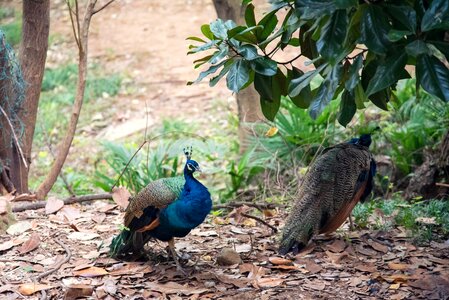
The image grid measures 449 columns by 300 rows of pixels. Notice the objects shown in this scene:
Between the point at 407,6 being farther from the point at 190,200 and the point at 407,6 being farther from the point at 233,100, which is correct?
the point at 233,100

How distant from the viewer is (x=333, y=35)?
2732 mm

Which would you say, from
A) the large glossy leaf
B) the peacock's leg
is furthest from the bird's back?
the large glossy leaf

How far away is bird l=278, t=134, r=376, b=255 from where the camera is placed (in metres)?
4.38

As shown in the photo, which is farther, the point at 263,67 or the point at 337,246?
the point at 337,246

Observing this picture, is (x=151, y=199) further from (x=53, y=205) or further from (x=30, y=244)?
(x=53, y=205)

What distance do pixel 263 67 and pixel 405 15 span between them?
932 mm

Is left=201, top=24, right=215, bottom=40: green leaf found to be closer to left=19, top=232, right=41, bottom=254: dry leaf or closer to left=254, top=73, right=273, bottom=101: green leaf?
left=254, top=73, right=273, bottom=101: green leaf

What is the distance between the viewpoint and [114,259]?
14.1 ft

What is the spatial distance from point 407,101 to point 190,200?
14.0ft

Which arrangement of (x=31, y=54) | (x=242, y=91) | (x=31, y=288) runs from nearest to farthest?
(x=31, y=288) → (x=31, y=54) → (x=242, y=91)

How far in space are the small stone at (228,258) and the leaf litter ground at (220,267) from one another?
0.10ft

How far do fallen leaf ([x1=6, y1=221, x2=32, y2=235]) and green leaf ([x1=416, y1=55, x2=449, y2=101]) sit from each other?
9.94ft

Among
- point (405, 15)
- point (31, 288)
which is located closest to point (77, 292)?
point (31, 288)

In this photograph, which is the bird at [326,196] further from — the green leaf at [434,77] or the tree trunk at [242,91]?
the tree trunk at [242,91]
